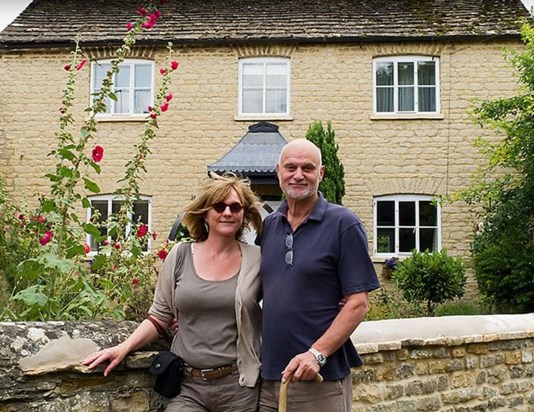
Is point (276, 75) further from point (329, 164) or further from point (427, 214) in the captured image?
point (427, 214)

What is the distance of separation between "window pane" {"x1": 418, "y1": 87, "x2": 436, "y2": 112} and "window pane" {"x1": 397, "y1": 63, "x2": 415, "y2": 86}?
0.98 feet

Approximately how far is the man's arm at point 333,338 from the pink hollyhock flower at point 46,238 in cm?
202

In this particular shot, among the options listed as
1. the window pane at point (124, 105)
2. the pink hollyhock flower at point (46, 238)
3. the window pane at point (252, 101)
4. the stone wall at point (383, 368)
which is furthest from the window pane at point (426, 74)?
the pink hollyhock flower at point (46, 238)

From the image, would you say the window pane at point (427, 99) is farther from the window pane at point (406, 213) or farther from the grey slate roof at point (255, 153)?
the grey slate roof at point (255, 153)

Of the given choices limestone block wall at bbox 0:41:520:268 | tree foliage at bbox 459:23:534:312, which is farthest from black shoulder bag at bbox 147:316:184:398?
limestone block wall at bbox 0:41:520:268

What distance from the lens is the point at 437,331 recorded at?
5562 millimetres

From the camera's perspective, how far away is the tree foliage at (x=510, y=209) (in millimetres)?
10242

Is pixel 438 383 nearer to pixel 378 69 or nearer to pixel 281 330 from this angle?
pixel 281 330

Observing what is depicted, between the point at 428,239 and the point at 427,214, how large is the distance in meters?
0.54

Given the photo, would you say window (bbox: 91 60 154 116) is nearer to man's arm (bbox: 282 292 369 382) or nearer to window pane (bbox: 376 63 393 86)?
window pane (bbox: 376 63 393 86)

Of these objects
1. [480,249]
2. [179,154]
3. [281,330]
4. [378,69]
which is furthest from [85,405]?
[378,69]

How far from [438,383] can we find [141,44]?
36.3 ft

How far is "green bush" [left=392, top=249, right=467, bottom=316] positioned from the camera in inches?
441

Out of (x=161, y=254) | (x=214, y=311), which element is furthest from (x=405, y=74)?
(x=214, y=311)
